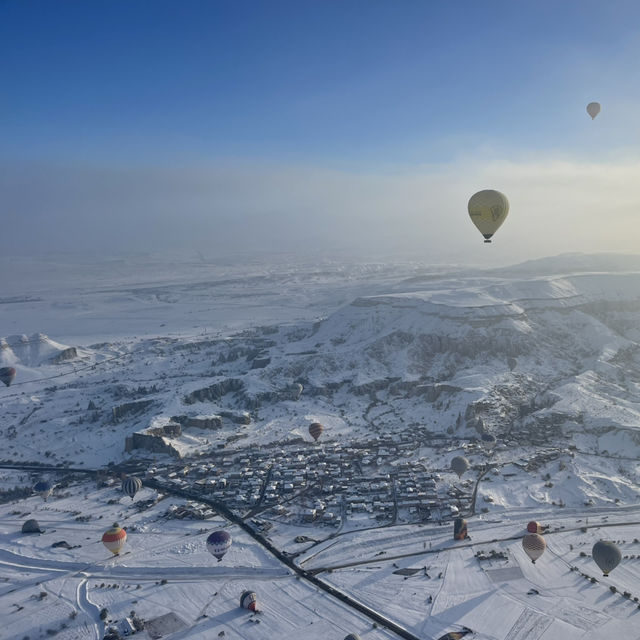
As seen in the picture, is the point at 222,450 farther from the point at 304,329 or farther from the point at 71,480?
the point at 304,329

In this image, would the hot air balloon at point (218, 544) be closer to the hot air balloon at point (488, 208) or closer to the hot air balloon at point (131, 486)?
the hot air balloon at point (131, 486)

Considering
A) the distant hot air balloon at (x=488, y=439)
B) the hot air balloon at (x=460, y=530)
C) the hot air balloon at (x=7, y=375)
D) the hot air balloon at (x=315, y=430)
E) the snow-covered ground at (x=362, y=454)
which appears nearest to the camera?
the snow-covered ground at (x=362, y=454)

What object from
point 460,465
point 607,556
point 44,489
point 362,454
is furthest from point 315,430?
point 607,556

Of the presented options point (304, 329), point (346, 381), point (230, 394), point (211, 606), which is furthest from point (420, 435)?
point (304, 329)

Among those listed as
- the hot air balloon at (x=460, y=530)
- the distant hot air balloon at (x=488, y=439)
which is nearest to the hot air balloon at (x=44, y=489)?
the hot air balloon at (x=460, y=530)

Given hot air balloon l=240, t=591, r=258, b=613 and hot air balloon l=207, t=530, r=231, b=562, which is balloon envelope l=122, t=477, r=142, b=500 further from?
hot air balloon l=240, t=591, r=258, b=613

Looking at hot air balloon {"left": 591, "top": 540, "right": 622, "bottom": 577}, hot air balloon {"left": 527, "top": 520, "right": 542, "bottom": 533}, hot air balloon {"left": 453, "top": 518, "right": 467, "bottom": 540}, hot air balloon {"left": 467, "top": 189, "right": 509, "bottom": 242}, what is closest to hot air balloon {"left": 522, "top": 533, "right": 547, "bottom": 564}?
hot air balloon {"left": 591, "top": 540, "right": 622, "bottom": 577}
